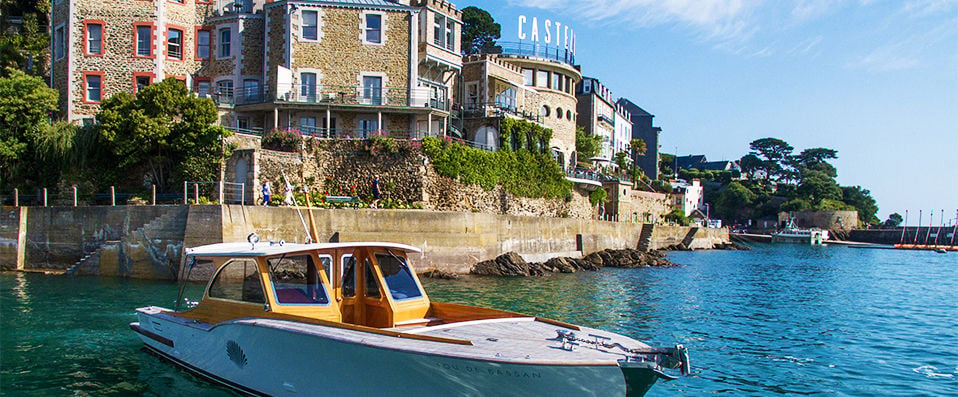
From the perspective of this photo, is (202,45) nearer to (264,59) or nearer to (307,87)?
(264,59)

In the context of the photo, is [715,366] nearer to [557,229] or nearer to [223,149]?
[223,149]

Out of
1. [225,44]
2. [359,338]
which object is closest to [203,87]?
[225,44]

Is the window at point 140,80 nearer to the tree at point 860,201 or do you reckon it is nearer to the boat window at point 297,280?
the boat window at point 297,280

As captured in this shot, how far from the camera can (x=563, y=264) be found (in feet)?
119

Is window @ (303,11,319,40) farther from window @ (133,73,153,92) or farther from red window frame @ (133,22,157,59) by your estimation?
window @ (133,73,153,92)

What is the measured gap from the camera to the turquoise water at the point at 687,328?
1257 centimetres

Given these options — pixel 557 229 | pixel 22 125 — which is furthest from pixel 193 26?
pixel 557 229

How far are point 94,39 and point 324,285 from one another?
110 ft

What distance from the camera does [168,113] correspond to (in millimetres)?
30969

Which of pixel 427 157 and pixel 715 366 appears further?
pixel 427 157

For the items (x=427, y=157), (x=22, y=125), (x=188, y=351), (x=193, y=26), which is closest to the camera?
(x=188, y=351)

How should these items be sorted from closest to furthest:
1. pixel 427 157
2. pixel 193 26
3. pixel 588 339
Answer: pixel 588 339, pixel 427 157, pixel 193 26

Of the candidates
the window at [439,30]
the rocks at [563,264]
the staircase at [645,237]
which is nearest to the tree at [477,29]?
the staircase at [645,237]

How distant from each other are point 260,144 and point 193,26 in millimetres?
10764
